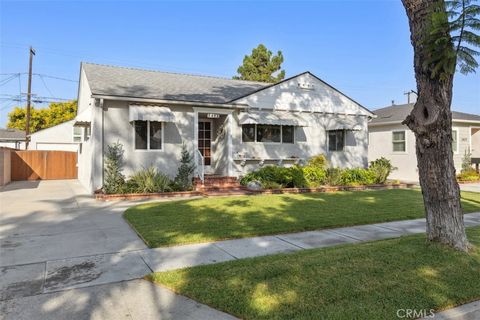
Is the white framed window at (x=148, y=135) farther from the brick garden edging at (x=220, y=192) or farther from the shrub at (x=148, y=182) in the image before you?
the brick garden edging at (x=220, y=192)

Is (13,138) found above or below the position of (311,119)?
above

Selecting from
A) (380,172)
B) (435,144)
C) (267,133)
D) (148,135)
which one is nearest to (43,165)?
(148,135)

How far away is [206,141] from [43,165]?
37.5 ft

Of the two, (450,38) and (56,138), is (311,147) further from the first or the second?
(56,138)

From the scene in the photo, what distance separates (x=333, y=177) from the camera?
14.5 meters

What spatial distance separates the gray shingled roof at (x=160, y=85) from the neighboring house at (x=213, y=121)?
4 centimetres

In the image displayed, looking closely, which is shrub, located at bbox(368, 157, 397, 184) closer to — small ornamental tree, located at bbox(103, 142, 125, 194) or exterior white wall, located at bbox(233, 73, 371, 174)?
exterior white wall, located at bbox(233, 73, 371, 174)

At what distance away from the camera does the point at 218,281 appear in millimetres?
4133

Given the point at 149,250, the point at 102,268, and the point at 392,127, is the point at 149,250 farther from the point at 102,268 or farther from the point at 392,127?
the point at 392,127

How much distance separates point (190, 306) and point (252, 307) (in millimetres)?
659

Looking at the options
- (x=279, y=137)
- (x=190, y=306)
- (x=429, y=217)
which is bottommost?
(x=190, y=306)

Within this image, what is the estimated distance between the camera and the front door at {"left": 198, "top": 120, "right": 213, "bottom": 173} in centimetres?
1495

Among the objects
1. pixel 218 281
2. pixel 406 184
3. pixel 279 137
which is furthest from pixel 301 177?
pixel 218 281

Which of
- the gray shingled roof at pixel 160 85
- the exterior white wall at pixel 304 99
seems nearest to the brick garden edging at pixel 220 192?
the gray shingled roof at pixel 160 85
